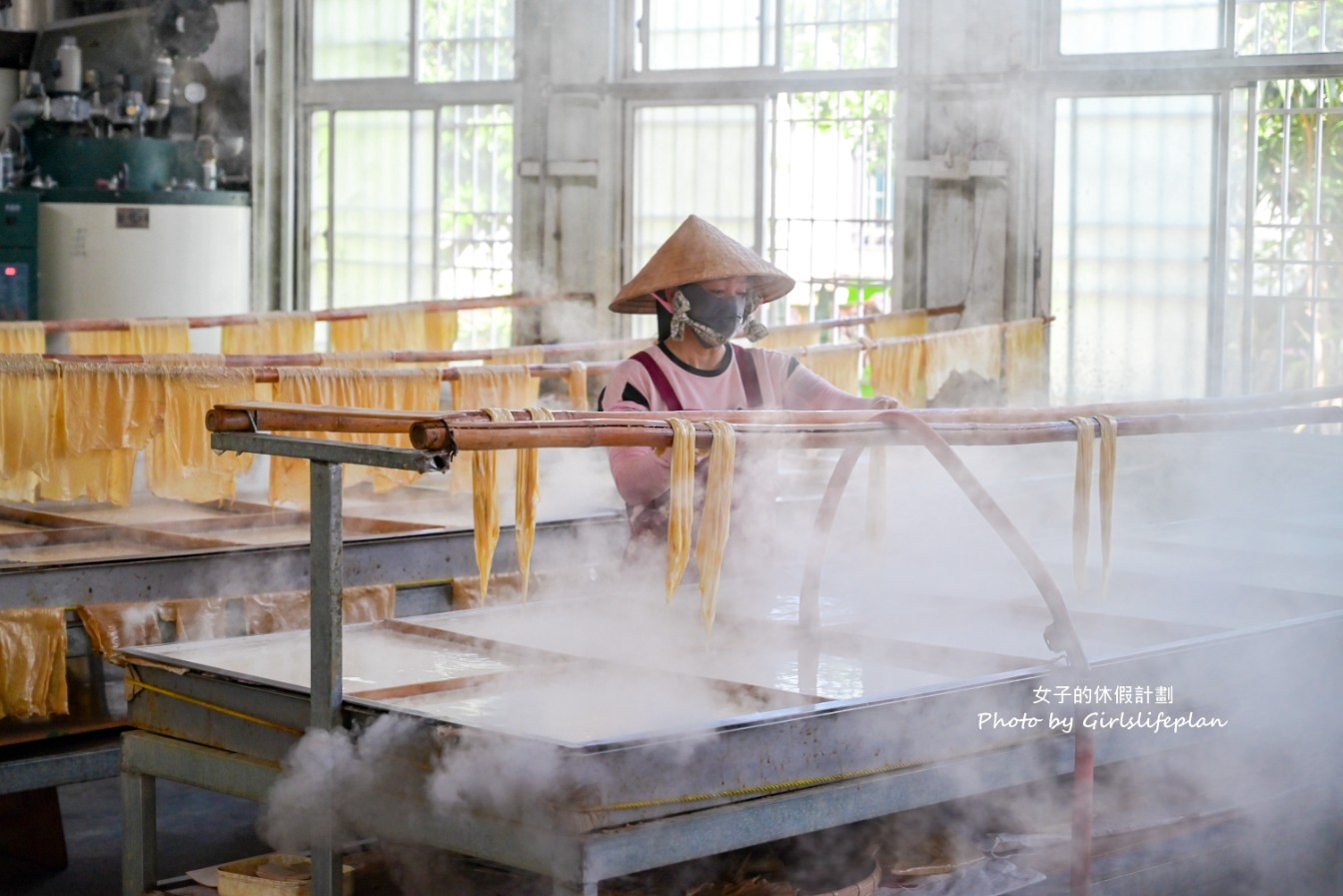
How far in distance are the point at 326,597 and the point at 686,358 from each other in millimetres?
1453

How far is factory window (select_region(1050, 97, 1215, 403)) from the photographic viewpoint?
26.6 ft

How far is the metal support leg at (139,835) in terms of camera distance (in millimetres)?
3279

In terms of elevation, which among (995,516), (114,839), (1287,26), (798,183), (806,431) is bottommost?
(114,839)

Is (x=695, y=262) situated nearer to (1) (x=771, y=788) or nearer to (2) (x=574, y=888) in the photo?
(1) (x=771, y=788)

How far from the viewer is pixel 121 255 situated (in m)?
10.2

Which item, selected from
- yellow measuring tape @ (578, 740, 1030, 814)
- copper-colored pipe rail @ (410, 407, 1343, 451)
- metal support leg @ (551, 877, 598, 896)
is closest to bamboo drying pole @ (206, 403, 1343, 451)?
copper-colored pipe rail @ (410, 407, 1343, 451)

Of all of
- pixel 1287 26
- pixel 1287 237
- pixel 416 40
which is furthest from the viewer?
pixel 416 40

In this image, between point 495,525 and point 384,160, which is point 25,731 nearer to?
point 495,525

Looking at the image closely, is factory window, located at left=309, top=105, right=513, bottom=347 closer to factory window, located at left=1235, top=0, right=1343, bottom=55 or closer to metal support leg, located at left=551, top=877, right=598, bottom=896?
factory window, located at left=1235, top=0, right=1343, bottom=55

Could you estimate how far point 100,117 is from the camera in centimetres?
1078

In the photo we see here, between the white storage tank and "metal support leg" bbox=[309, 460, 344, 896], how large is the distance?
25.5 feet

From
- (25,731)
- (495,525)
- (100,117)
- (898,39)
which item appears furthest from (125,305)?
(495,525)

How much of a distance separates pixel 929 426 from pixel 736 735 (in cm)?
82

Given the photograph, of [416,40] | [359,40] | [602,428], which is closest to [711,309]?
[602,428]
